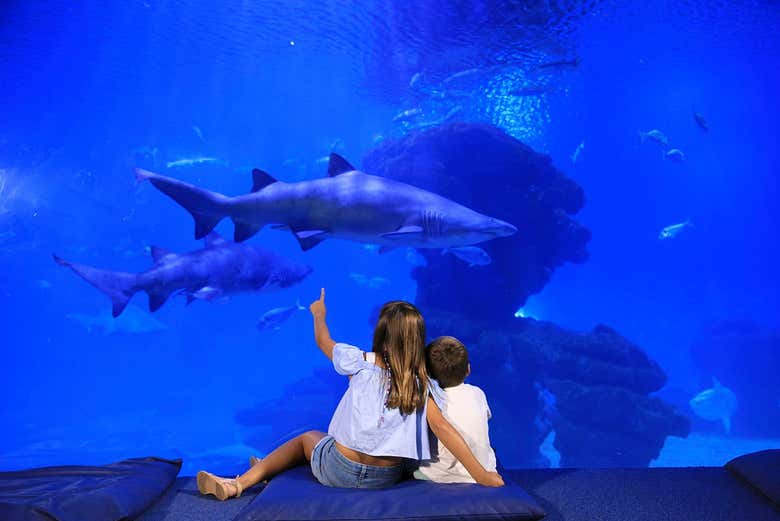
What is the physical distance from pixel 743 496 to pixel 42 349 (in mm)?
37501

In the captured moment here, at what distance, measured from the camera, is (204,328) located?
30.1 meters

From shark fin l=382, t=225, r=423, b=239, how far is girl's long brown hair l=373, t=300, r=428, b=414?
225cm

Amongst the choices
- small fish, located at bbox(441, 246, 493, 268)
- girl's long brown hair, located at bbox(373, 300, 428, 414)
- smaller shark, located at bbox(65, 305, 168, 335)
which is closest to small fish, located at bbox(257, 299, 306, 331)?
small fish, located at bbox(441, 246, 493, 268)

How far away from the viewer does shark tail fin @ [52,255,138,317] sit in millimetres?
4336

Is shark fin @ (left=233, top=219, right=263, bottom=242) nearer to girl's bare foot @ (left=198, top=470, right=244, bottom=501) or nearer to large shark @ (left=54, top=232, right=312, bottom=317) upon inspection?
large shark @ (left=54, top=232, right=312, bottom=317)

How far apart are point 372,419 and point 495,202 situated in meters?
6.15

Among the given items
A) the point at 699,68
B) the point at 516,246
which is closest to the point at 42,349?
the point at 516,246

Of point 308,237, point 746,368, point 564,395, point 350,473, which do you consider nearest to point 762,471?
point 350,473

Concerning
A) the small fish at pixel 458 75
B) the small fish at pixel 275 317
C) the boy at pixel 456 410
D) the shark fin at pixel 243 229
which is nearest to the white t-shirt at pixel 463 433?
the boy at pixel 456 410

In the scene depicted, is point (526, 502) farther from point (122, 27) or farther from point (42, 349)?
point (42, 349)

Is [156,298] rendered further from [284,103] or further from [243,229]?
[284,103]

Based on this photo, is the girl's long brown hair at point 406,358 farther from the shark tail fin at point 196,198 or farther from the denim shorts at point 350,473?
the shark tail fin at point 196,198

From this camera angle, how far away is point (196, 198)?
4.35m

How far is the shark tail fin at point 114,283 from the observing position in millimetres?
4336
